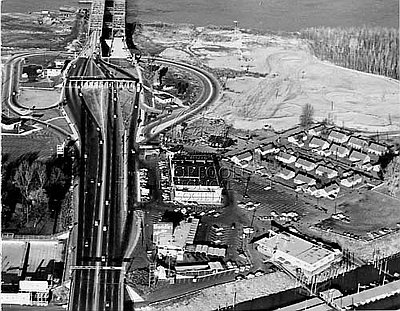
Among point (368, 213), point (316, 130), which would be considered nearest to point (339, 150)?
point (316, 130)

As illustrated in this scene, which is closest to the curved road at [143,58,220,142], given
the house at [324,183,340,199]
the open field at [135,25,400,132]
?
the open field at [135,25,400,132]

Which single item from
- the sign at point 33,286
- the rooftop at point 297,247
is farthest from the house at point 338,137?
the sign at point 33,286

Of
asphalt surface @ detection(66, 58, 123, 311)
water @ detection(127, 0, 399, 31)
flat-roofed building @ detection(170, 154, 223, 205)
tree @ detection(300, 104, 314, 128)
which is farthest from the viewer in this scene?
water @ detection(127, 0, 399, 31)

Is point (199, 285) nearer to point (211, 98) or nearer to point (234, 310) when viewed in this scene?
point (234, 310)

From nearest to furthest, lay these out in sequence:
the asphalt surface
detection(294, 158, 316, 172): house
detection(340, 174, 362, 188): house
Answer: the asphalt surface < detection(340, 174, 362, 188): house < detection(294, 158, 316, 172): house

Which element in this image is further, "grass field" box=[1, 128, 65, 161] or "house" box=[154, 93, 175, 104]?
"house" box=[154, 93, 175, 104]

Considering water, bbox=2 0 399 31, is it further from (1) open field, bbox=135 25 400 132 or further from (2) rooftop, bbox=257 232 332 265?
(2) rooftop, bbox=257 232 332 265

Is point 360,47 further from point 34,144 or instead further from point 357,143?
point 34,144

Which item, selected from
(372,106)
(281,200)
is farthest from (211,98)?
(281,200)
